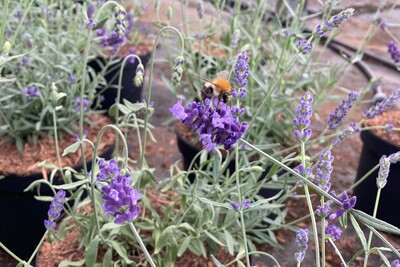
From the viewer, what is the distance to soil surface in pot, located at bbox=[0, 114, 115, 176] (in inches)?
80.6

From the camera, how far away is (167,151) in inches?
118

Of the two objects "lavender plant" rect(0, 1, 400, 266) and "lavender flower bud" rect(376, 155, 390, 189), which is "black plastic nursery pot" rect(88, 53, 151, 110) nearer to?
"lavender plant" rect(0, 1, 400, 266)

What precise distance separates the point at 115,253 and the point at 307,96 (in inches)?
36.7

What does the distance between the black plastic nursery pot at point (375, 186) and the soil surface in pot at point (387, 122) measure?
31mm

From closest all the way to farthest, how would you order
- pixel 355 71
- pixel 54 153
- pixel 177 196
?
pixel 177 196 → pixel 54 153 → pixel 355 71

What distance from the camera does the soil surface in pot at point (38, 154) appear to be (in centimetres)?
205

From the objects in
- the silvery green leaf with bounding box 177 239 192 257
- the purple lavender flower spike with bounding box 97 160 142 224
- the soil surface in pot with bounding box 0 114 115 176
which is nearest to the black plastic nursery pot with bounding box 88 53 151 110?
the soil surface in pot with bounding box 0 114 115 176

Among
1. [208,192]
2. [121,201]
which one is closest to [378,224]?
[121,201]

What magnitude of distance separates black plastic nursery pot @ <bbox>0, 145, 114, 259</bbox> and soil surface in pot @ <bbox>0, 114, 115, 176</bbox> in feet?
0.13

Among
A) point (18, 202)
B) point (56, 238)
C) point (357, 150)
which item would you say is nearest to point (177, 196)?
point (56, 238)

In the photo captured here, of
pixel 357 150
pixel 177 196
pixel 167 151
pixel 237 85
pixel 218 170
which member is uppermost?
pixel 237 85

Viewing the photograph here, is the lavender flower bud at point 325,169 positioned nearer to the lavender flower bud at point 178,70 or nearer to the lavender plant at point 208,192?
the lavender plant at point 208,192

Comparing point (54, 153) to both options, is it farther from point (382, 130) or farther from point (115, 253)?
point (382, 130)

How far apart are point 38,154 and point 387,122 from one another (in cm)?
152
